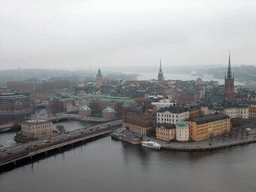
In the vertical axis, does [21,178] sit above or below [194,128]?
below

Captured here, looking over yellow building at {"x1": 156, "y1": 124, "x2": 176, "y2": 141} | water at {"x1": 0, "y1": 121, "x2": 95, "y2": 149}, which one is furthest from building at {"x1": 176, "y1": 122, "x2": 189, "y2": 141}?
water at {"x1": 0, "y1": 121, "x2": 95, "y2": 149}

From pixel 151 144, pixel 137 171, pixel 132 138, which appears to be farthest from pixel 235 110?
pixel 137 171

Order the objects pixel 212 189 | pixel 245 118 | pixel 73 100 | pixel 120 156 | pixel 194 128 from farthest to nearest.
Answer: pixel 73 100 < pixel 245 118 < pixel 194 128 < pixel 120 156 < pixel 212 189

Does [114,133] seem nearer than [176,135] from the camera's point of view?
No

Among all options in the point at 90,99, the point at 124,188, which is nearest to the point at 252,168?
the point at 124,188

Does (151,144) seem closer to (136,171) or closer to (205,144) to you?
(205,144)

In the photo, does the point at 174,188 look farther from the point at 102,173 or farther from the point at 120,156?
the point at 120,156

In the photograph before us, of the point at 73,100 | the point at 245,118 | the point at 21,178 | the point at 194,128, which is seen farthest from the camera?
the point at 73,100
